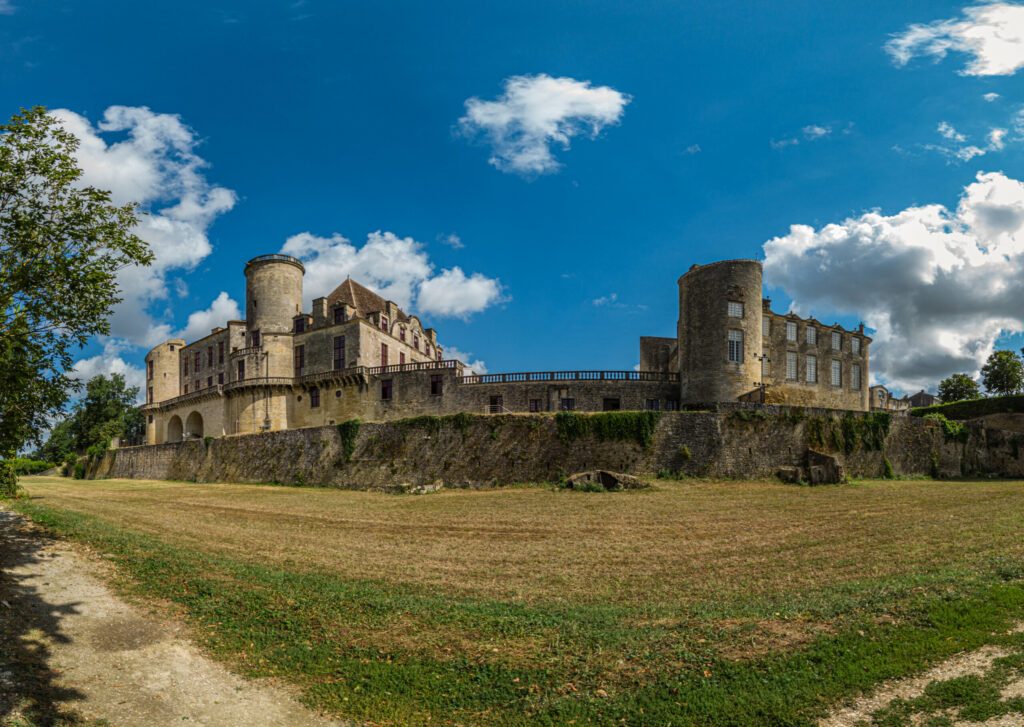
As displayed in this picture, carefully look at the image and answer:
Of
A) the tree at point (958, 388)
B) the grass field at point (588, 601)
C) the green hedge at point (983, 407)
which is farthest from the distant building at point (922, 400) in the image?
the grass field at point (588, 601)

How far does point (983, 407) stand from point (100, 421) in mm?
77659

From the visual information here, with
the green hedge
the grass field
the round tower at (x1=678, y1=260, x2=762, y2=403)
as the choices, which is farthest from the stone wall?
the grass field

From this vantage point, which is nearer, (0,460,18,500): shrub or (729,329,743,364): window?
(0,460,18,500): shrub

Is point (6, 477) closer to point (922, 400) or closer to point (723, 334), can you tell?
point (723, 334)

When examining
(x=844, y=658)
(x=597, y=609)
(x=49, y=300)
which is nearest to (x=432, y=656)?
(x=597, y=609)

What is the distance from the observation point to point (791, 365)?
41219mm

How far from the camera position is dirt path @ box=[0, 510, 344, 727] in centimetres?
802

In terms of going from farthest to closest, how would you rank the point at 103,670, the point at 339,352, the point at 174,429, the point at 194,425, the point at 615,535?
the point at 174,429 → the point at 194,425 → the point at 339,352 → the point at 615,535 → the point at 103,670

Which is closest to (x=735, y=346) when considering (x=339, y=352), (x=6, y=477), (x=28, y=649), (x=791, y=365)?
(x=791, y=365)

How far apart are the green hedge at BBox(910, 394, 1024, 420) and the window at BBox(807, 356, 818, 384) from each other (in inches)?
265

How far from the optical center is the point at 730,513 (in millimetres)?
21266

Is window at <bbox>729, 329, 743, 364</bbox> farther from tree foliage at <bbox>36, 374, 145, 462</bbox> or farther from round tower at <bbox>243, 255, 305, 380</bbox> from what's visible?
tree foliage at <bbox>36, 374, 145, 462</bbox>

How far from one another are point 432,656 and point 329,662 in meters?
1.54

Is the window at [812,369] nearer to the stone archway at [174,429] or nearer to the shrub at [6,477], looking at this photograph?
the shrub at [6,477]
